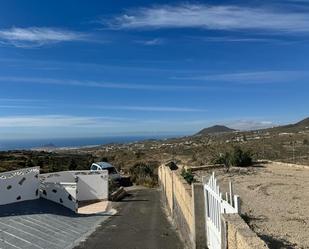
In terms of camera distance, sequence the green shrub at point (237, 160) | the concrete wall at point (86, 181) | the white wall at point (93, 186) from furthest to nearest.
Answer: the green shrub at point (237, 160)
the white wall at point (93, 186)
the concrete wall at point (86, 181)

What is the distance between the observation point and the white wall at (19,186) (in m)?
19.5

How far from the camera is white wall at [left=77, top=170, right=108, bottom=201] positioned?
23.9 metres

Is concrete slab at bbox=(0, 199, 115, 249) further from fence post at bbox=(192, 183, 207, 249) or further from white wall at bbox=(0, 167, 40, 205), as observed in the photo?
fence post at bbox=(192, 183, 207, 249)

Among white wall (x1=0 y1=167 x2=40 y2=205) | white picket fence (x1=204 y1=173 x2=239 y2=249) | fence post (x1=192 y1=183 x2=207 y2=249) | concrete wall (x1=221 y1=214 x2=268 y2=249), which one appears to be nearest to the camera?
concrete wall (x1=221 y1=214 x2=268 y2=249)

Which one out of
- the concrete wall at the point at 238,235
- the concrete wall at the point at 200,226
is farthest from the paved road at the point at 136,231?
the concrete wall at the point at 238,235

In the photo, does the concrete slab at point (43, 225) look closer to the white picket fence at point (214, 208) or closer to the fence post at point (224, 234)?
the white picket fence at point (214, 208)

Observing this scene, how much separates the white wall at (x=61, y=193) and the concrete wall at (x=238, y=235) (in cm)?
1362

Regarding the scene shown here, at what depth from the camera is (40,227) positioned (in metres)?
16.4

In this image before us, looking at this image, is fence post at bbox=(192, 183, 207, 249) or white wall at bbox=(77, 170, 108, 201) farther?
white wall at bbox=(77, 170, 108, 201)

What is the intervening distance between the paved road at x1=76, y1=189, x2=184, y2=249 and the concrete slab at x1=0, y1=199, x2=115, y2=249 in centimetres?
51

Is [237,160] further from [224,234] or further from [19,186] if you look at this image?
[224,234]

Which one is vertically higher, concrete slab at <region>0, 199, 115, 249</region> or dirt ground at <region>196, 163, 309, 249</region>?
dirt ground at <region>196, 163, 309, 249</region>

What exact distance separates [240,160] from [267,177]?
7.59 meters

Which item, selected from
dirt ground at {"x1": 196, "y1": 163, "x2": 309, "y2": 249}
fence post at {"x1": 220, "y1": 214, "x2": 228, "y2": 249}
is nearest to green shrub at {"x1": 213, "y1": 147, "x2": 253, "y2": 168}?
dirt ground at {"x1": 196, "y1": 163, "x2": 309, "y2": 249}
